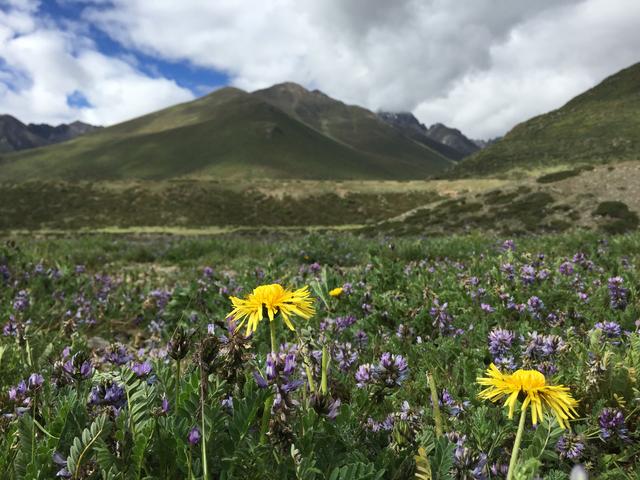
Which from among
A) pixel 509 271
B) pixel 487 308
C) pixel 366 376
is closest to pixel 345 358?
pixel 366 376

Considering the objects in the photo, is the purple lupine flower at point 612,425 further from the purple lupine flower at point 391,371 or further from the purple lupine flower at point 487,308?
the purple lupine flower at point 487,308

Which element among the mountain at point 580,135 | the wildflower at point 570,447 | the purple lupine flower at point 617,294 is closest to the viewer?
the wildflower at point 570,447

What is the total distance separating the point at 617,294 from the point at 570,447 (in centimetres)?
303

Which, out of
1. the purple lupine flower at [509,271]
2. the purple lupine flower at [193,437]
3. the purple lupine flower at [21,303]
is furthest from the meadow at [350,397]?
the purple lupine flower at [21,303]

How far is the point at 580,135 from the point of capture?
96.1 m

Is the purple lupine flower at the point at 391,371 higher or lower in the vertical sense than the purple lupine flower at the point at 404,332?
higher

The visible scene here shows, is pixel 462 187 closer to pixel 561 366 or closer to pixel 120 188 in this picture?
pixel 120 188

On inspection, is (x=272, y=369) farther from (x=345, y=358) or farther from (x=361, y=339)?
(x=361, y=339)

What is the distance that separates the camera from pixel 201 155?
193250 millimetres

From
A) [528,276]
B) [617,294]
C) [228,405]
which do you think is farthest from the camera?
[528,276]

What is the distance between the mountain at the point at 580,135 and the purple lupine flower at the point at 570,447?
88.9 meters

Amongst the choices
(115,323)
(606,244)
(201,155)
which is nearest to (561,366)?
(115,323)

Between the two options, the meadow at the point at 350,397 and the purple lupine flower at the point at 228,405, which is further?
the purple lupine flower at the point at 228,405

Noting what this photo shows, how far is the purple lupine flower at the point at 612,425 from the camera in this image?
240 centimetres
